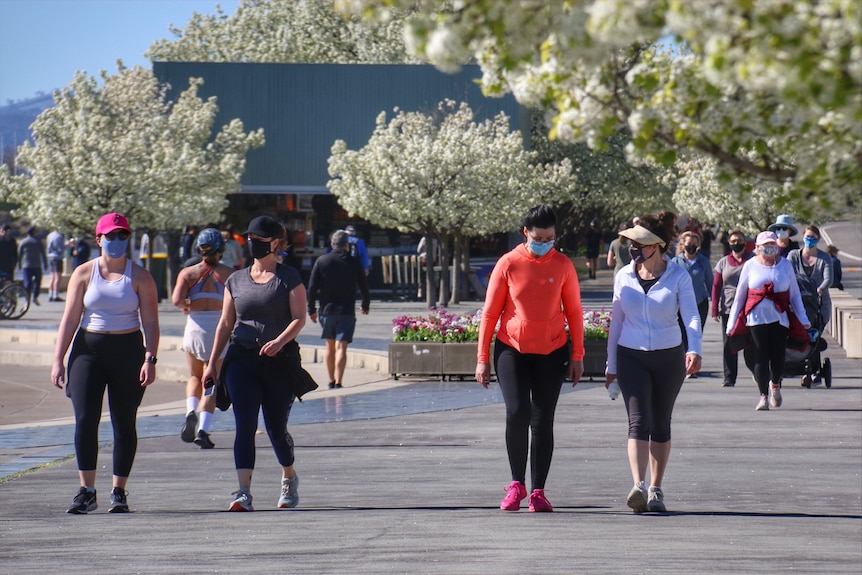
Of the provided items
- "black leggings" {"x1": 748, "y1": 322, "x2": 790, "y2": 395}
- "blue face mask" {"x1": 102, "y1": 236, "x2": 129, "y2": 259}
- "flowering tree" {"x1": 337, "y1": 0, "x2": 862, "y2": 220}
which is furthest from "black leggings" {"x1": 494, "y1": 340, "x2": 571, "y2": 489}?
"black leggings" {"x1": 748, "y1": 322, "x2": 790, "y2": 395}

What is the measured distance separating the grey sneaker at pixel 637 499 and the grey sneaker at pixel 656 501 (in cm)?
5

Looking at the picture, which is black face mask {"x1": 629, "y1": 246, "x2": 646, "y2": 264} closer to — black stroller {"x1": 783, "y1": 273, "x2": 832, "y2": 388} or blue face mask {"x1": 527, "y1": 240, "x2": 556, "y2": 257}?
blue face mask {"x1": 527, "y1": 240, "x2": 556, "y2": 257}

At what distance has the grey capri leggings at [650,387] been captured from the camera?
339 inches

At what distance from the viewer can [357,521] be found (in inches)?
327

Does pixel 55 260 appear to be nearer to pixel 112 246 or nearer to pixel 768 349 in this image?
pixel 768 349

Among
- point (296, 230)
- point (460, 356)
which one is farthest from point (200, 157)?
point (460, 356)

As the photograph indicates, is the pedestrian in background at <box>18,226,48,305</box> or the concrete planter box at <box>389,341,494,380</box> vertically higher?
the pedestrian in background at <box>18,226,48,305</box>

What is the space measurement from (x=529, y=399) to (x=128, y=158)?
26.7 metres

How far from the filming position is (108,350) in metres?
8.54

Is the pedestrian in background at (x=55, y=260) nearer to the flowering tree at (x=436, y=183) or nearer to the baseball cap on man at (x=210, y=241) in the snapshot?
the flowering tree at (x=436, y=183)

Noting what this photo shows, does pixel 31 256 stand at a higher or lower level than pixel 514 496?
higher

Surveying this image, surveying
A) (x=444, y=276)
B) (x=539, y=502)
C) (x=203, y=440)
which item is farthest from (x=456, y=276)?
(x=539, y=502)

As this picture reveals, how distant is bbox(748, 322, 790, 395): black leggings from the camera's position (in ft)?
45.2

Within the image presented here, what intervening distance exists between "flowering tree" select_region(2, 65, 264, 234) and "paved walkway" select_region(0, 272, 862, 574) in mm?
18696
